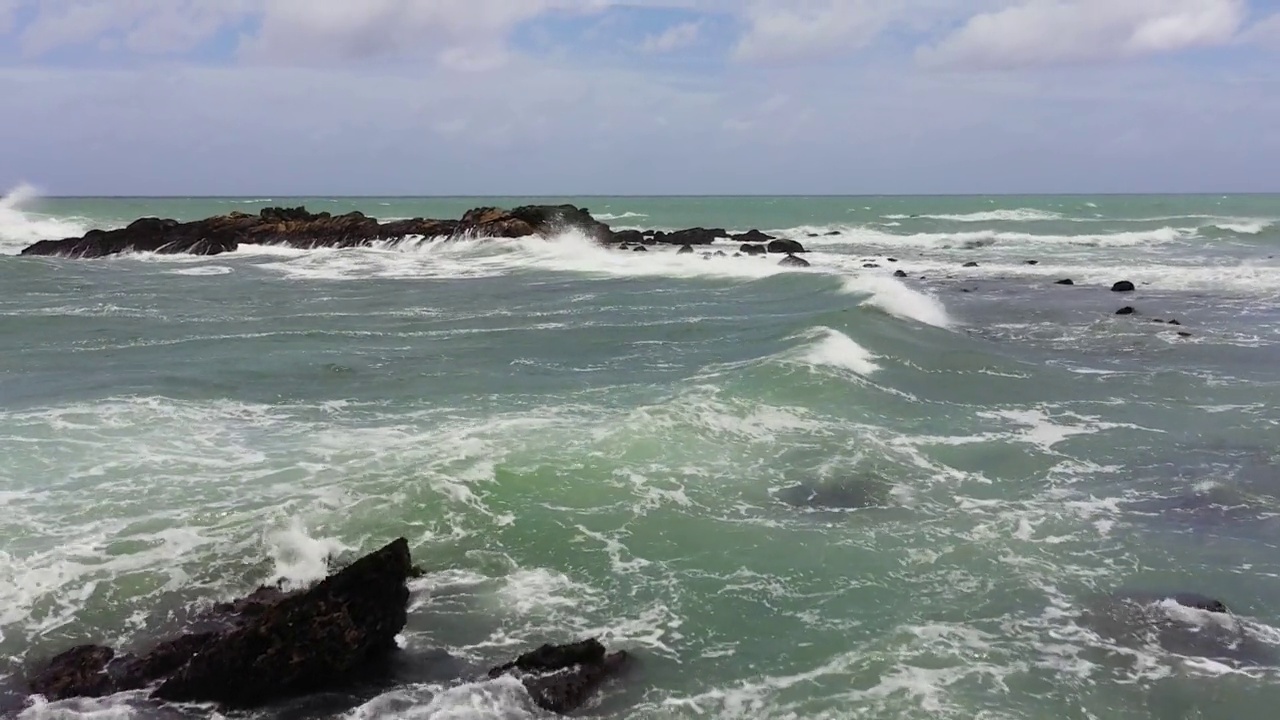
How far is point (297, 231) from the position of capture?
147 ft

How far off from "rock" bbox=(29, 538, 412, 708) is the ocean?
0.24 metres

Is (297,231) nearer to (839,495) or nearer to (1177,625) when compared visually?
(839,495)

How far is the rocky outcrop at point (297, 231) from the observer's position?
4106 centimetres

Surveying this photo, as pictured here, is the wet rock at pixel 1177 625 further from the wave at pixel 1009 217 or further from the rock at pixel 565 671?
the wave at pixel 1009 217

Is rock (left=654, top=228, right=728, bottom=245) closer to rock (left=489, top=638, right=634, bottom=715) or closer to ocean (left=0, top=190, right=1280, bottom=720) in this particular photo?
ocean (left=0, top=190, right=1280, bottom=720)

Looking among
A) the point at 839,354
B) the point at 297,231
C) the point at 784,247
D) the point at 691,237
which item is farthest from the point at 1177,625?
the point at 297,231

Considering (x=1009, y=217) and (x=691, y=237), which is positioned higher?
(x=1009, y=217)

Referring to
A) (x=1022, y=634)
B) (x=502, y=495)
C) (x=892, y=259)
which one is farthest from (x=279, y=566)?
(x=892, y=259)

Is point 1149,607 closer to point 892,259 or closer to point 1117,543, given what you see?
point 1117,543

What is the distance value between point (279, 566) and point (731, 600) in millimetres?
3897

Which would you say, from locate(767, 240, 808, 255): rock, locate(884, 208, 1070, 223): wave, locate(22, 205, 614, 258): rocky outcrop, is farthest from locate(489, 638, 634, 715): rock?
locate(884, 208, 1070, 223): wave

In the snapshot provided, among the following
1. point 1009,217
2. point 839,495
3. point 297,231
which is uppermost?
point 1009,217

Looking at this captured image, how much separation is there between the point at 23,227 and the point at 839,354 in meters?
54.1

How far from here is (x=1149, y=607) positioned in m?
7.88
